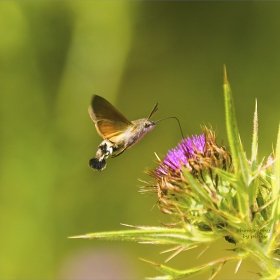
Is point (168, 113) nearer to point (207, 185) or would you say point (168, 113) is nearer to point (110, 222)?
point (110, 222)

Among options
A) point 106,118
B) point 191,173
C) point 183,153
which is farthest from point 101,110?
point 191,173

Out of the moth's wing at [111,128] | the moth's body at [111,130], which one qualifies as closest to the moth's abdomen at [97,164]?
the moth's body at [111,130]

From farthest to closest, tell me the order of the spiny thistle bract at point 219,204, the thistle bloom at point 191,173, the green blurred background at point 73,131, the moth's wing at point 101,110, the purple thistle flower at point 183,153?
the green blurred background at point 73,131, the moth's wing at point 101,110, the purple thistle flower at point 183,153, the thistle bloom at point 191,173, the spiny thistle bract at point 219,204

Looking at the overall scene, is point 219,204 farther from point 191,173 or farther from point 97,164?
point 97,164

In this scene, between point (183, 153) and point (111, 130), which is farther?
point (111, 130)

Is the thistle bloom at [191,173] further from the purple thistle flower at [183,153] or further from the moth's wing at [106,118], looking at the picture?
the moth's wing at [106,118]

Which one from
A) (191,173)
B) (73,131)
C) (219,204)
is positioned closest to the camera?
(219,204)
